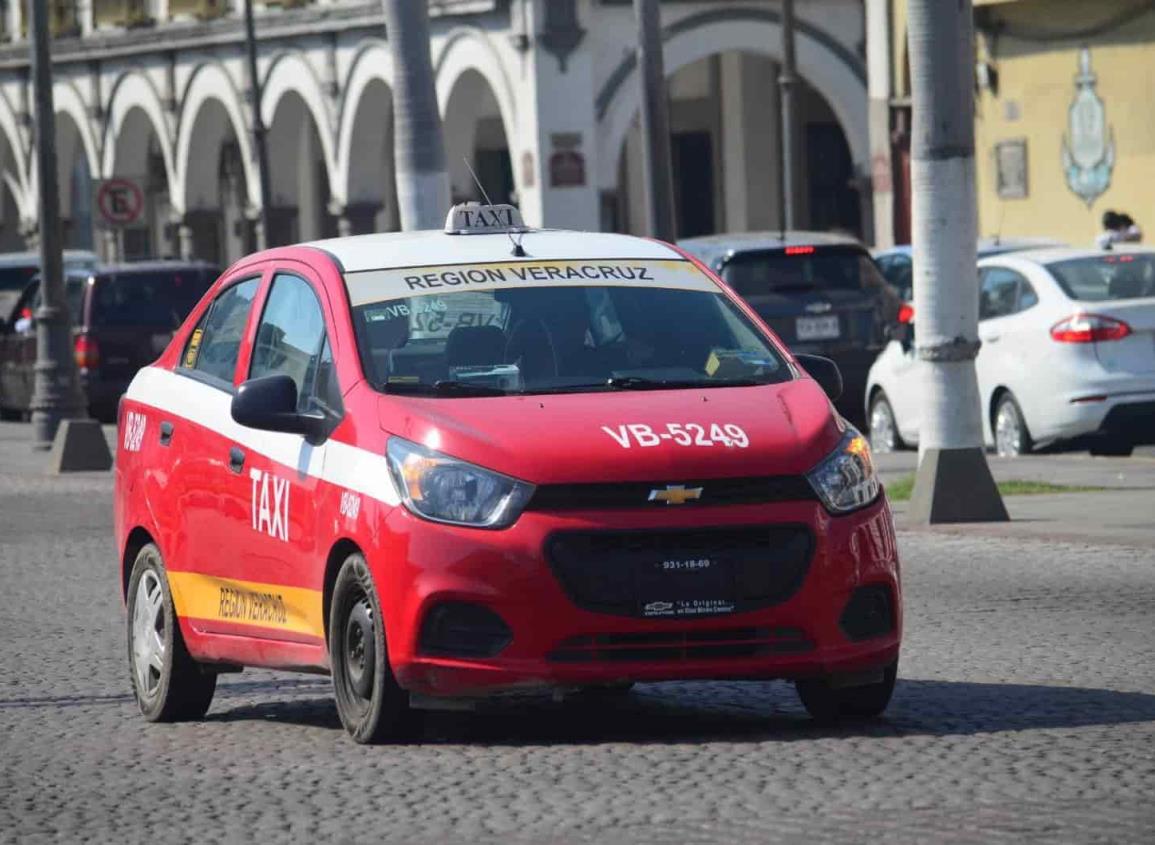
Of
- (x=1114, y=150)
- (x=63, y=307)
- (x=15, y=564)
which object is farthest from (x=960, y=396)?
(x=1114, y=150)

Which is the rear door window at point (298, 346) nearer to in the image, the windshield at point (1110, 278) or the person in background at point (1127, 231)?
the windshield at point (1110, 278)

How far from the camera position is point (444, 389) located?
9086 millimetres

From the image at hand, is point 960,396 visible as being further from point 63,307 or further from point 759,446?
point 63,307

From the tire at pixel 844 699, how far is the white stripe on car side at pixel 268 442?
1.46 metres

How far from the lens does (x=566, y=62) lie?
4172 centimetres

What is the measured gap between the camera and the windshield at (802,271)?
2447cm

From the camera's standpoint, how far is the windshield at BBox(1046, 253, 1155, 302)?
20641 mm

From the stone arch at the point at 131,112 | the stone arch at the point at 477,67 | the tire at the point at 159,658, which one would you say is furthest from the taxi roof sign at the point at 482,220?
the stone arch at the point at 131,112

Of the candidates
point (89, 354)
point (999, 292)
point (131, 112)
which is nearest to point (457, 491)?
point (999, 292)

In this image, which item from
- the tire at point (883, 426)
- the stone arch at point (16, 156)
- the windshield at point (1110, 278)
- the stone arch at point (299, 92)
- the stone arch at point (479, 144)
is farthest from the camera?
the stone arch at point (16, 156)

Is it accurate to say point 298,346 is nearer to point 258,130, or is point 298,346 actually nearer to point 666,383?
point 666,383

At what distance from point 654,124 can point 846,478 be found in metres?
16.9

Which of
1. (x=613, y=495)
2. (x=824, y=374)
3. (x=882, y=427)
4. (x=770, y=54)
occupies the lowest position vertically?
(x=882, y=427)

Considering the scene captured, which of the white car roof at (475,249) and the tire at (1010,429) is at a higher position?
the white car roof at (475,249)
